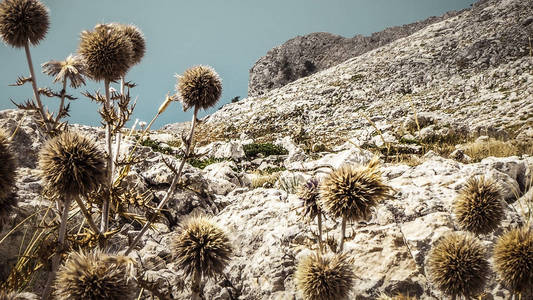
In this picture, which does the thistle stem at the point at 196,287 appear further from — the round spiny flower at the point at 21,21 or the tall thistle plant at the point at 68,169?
the round spiny flower at the point at 21,21

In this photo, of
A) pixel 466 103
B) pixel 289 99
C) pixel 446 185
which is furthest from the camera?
pixel 289 99

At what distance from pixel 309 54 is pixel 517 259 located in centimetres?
8215

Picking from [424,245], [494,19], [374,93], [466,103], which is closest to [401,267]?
[424,245]

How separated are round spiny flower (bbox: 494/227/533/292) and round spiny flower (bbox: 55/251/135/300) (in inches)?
140

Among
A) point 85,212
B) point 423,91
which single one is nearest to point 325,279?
point 85,212

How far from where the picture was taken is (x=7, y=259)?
4125 millimetres

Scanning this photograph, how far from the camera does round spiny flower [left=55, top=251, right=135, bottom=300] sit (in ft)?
8.17

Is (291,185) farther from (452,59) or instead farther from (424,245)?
(452,59)

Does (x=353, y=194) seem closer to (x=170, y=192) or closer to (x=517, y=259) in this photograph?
(x=517, y=259)

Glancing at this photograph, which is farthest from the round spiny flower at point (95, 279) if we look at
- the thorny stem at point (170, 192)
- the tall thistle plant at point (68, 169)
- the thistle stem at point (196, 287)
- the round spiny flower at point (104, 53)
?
Answer: the round spiny flower at point (104, 53)

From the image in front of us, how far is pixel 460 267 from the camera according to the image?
9.89 feet

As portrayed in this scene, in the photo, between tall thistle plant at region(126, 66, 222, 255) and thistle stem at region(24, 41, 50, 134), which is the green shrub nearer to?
tall thistle plant at region(126, 66, 222, 255)

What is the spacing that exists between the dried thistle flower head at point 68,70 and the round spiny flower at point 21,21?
0.45 meters

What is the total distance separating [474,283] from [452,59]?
4189 cm
